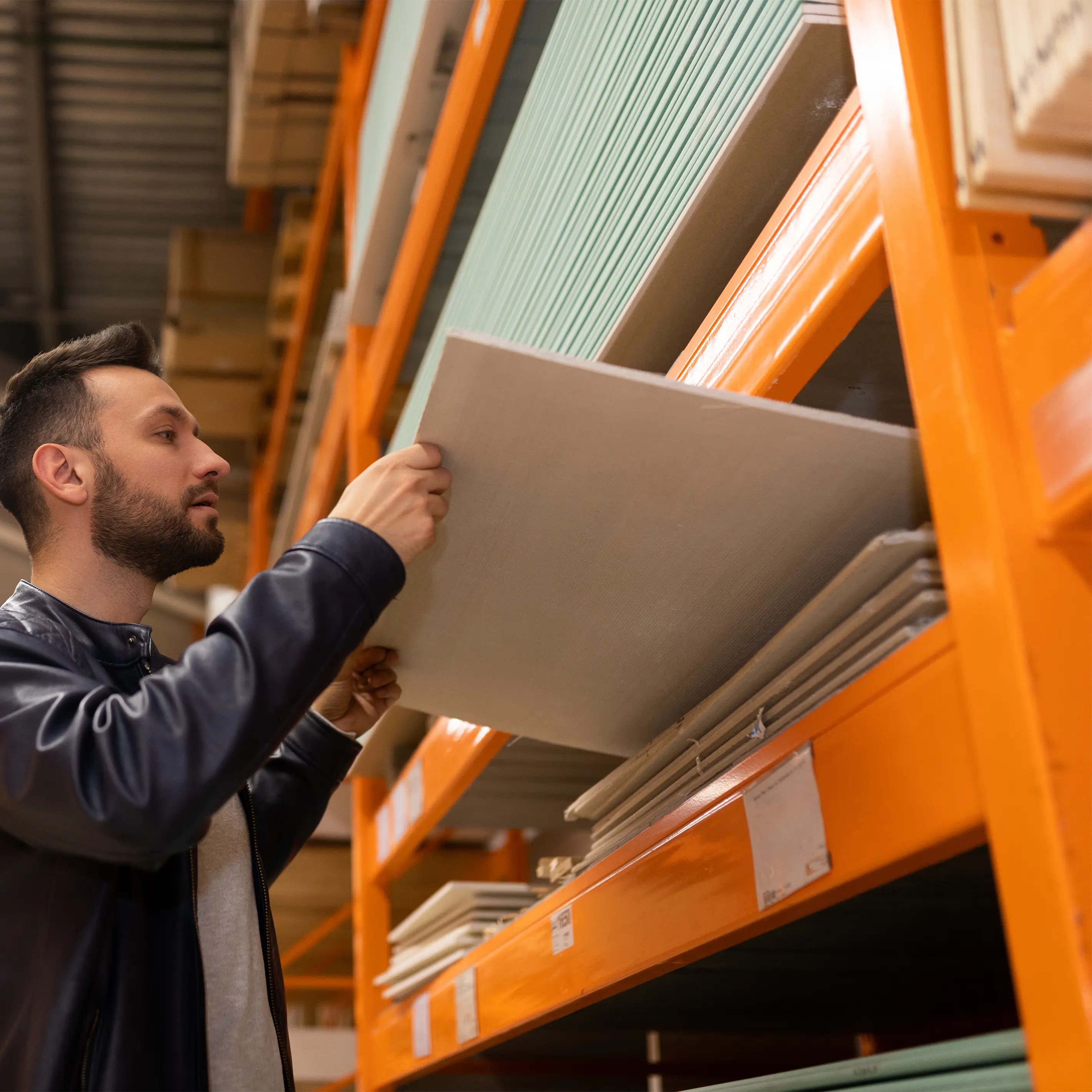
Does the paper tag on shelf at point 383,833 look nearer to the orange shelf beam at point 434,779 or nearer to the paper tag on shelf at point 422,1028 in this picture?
the orange shelf beam at point 434,779

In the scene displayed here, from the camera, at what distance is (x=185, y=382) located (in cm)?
559

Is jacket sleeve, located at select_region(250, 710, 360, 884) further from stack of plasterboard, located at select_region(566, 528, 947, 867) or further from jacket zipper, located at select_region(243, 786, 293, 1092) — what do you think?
stack of plasterboard, located at select_region(566, 528, 947, 867)

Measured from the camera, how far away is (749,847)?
1.15m

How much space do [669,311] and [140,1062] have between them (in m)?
1.13

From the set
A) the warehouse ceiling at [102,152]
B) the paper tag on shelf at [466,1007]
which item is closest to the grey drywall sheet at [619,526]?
the paper tag on shelf at [466,1007]

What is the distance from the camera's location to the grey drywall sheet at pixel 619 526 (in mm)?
1069

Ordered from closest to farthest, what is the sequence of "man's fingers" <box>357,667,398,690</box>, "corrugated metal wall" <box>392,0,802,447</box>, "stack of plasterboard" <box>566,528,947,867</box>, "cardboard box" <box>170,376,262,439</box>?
"stack of plasterboard" <box>566,528,947,867</box> < "corrugated metal wall" <box>392,0,802,447</box> < "man's fingers" <box>357,667,398,690</box> < "cardboard box" <box>170,376,262,439</box>

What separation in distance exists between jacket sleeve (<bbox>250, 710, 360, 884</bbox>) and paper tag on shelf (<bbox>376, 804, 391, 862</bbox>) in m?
1.07

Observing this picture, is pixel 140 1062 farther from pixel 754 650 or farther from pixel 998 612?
pixel 998 612

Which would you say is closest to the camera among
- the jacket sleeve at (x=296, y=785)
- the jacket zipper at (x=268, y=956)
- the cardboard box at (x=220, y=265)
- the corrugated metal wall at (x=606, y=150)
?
the corrugated metal wall at (x=606, y=150)

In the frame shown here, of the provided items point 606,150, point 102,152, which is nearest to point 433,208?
point 606,150

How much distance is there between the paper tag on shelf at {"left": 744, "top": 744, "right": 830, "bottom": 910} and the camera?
1030 millimetres

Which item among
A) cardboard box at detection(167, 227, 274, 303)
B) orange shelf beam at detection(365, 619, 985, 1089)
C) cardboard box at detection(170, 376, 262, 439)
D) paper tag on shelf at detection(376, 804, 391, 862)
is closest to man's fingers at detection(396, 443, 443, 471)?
orange shelf beam at detection(365, 619, 985, 1089)

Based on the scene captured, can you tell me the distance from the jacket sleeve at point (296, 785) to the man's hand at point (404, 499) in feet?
2.39
